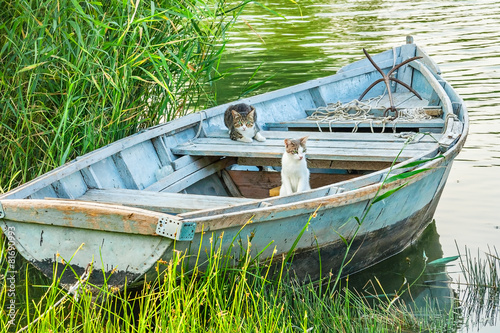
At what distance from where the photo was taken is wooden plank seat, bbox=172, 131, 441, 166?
5055 mm

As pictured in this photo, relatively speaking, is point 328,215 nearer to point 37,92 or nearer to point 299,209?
point 299,209

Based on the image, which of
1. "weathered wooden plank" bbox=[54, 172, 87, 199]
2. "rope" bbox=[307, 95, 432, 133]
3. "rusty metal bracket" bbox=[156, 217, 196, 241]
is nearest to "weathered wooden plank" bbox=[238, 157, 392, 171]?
"rope" bbox=[307, 95, 432, 133]

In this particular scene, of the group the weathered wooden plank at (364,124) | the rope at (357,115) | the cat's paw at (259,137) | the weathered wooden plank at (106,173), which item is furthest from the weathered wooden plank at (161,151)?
the rope at (357,115)

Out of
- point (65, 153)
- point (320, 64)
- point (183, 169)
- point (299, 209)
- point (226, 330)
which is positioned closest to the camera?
point (226, 330)

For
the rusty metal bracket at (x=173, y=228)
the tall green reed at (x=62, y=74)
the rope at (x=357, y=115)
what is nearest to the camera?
the rusty metal bracket at (x=173, y=228)

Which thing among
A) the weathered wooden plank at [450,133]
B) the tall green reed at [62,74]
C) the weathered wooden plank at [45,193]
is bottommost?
the weathered wooden plank at [450,133]

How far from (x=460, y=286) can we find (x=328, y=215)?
121cm

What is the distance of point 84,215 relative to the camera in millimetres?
3590

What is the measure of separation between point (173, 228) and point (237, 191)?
238cm

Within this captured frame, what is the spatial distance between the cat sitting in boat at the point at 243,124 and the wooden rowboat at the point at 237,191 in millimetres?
122

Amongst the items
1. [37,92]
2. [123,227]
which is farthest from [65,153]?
[123,227]

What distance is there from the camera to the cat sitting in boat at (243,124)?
18.4 feet

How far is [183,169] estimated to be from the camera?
213 inches

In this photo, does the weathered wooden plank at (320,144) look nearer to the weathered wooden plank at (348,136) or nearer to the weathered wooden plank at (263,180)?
the weathered wooden plank at (348,136)
